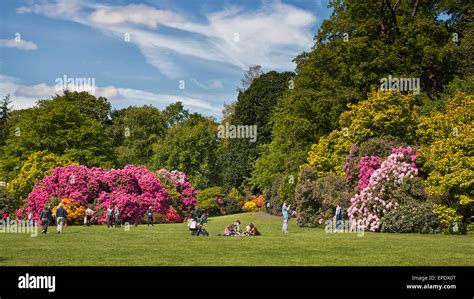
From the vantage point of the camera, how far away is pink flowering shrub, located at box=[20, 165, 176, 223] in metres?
50.1

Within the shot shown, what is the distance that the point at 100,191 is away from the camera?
52219 mm

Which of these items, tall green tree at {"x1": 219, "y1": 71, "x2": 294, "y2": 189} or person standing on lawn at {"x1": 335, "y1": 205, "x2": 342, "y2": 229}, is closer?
person standing on lawn at {"x1": 335, "y1": 205, "x2": 342, "y2": 229}

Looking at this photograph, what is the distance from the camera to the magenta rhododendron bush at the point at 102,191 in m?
50.1

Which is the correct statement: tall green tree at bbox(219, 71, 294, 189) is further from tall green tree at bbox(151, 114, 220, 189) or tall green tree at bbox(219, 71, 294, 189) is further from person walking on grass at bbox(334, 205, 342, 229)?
person walking on grass at bbox(334, 205, 342, 229)

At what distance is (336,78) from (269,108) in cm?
3121

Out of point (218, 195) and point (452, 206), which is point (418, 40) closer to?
point (452, 206)

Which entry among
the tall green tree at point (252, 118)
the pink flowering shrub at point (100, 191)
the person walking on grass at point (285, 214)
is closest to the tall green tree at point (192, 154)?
the tall green tree at point (252, 118)

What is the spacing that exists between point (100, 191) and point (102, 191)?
1.49 ft

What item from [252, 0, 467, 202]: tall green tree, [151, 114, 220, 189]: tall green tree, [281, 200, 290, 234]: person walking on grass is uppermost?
[252, 0, 467, 202]: tall green tree

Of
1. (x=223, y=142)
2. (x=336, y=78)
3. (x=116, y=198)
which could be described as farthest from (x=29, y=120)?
(x=223, y=142)

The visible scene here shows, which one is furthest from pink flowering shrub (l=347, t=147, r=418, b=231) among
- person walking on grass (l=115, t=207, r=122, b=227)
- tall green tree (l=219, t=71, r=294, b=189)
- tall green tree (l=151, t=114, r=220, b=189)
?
tall green tree (l=151, t=114, r=220, b=189)

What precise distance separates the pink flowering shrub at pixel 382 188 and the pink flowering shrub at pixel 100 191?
19.3 m

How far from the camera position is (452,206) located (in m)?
35.2

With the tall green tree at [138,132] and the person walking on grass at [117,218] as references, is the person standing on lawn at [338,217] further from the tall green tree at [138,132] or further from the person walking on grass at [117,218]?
the tall green tree at [138,132]
